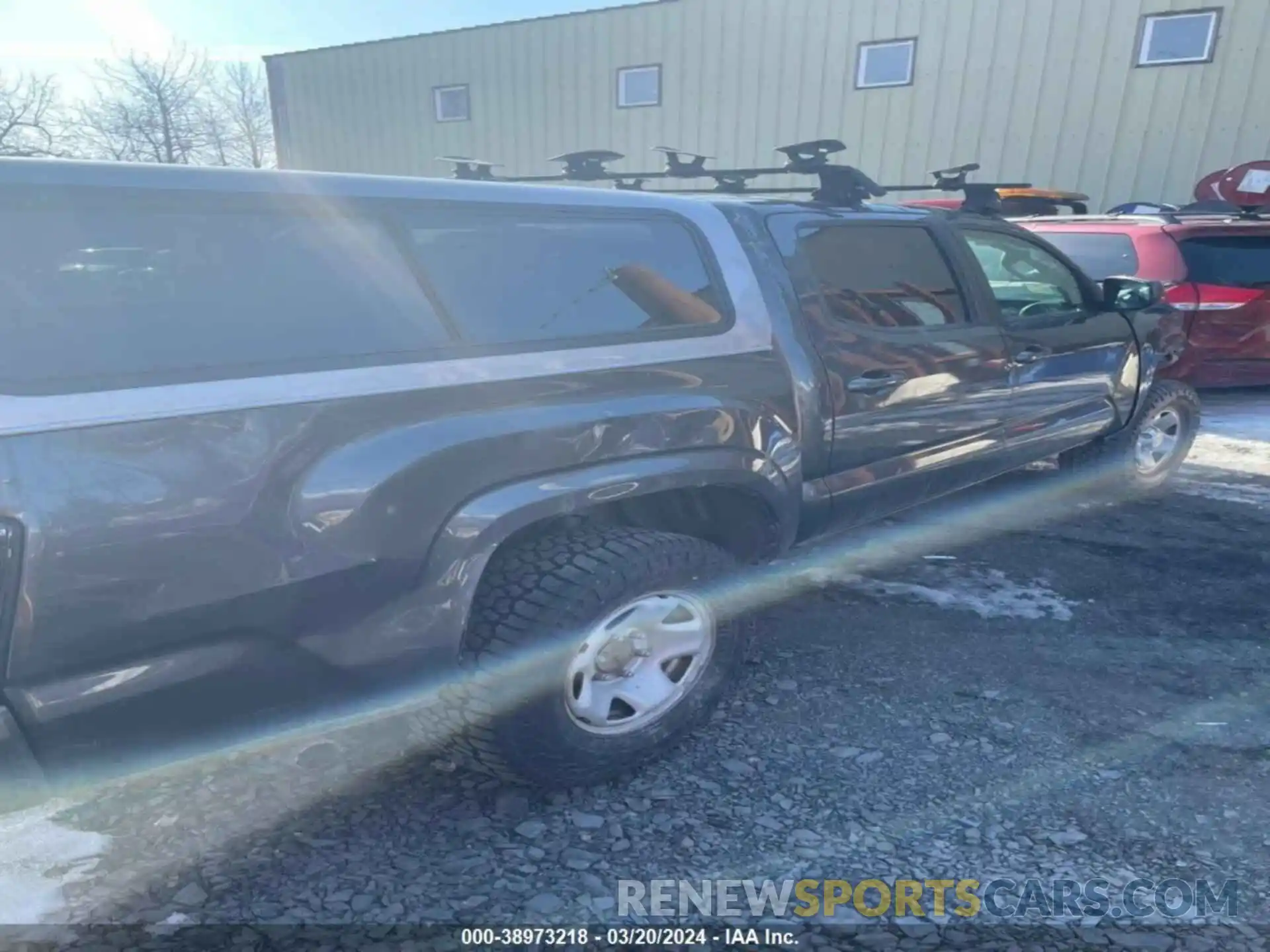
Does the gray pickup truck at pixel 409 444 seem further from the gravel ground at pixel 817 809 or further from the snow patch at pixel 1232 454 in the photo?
the snow patch at pixel 1232 454

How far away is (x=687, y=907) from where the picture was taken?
1.93 metres

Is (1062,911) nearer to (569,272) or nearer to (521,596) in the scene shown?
(521,596)

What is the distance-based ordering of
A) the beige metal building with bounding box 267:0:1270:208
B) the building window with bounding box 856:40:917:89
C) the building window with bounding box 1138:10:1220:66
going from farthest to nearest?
the building window with bounding box 856:40:917:89
the beige metal building with bounding box 267:0:1270:208
the building window with bounding box 1138:10:1220:66

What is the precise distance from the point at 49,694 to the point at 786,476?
6.16ft

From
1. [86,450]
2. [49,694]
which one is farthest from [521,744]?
[86,450]

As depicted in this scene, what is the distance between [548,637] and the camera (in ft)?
6.64

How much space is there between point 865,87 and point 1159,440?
9.36m

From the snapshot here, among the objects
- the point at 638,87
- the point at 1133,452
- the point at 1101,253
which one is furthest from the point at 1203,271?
the point at 638,87

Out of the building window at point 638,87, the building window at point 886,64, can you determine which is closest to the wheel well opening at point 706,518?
the building window at point 886,64

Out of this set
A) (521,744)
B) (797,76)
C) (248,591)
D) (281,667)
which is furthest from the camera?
(797,76)

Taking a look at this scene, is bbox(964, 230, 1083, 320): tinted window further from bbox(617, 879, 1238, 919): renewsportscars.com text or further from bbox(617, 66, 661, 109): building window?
bbox(617, 66, 661, 109): building window

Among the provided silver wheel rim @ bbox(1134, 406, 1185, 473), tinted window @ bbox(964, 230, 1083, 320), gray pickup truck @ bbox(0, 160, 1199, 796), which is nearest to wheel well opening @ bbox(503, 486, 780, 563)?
gray pickup truck @ bbox(0, 160, 1199, 796)

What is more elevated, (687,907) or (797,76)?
(797,76)

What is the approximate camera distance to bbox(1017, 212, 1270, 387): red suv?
602 centimetres
